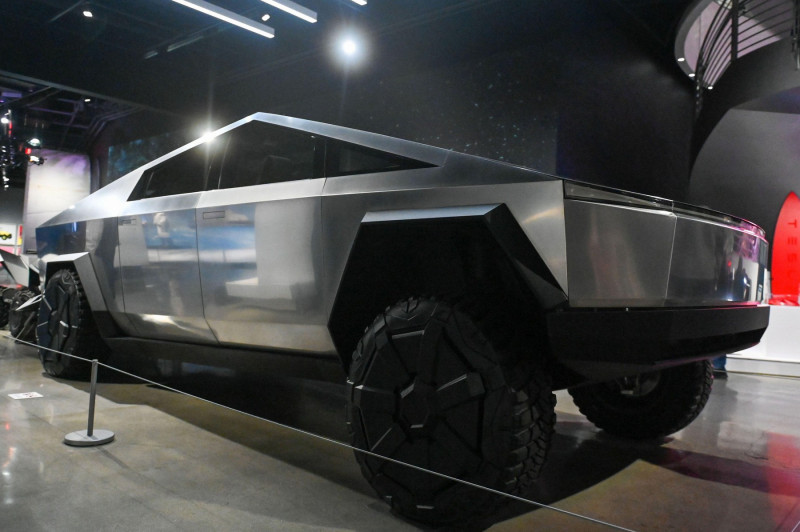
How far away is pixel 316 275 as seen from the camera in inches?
82.2

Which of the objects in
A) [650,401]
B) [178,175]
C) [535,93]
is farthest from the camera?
[535,93]

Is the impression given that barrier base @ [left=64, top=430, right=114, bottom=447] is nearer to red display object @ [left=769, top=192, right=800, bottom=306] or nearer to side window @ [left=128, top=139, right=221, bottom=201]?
side window @ [left=128, top=139, right=221, bottom=201]

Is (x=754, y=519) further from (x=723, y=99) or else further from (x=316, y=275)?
(x=723, y=99)

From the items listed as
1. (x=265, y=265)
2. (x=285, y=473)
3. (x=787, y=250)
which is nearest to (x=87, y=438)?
(x=285, y=473)

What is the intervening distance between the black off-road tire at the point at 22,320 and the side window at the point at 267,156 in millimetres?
3704

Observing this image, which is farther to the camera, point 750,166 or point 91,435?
point 750,166

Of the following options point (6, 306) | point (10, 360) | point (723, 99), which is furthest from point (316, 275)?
point (723, 99)

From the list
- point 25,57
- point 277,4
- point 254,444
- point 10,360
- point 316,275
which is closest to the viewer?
point 316,275

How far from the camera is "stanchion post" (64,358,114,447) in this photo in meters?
2.28

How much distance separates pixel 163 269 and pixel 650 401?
2416 mm

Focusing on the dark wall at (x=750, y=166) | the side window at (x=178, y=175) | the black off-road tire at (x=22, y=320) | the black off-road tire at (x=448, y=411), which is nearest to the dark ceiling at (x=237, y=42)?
the dark wall at (x=750, y=166)

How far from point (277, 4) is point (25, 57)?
3.44 metres

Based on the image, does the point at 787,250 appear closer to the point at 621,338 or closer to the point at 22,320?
the point at 621,338

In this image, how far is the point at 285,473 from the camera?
2086 millimetres
